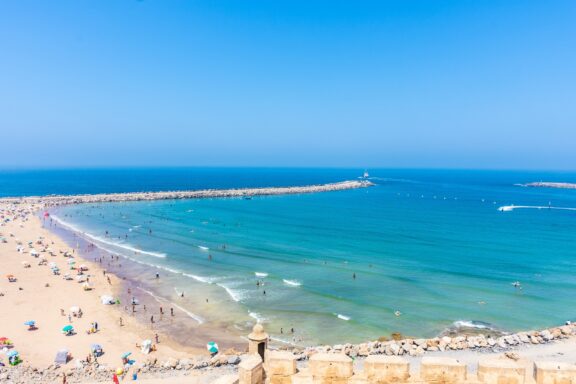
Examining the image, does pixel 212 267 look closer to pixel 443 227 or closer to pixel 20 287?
pixel 20 287

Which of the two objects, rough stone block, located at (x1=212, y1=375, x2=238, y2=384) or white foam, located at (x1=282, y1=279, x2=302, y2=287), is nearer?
rough stone block, located at (x1=212, y1=375, x2=238, y2=384)

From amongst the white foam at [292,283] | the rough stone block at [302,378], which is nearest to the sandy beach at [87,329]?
the white foam at [292,283]

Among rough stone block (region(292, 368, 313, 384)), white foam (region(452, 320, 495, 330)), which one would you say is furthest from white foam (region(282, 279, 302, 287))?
rough stone block (region(292, 368, 313, 384))

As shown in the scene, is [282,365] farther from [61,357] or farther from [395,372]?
Answer: [61,357]

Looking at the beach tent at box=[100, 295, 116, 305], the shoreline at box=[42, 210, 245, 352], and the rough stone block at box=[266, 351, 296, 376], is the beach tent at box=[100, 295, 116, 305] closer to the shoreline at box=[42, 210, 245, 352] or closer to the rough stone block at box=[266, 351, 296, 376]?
the shoreline at box=[42, 210, 245, 352]

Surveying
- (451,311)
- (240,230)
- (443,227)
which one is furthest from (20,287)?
(443,227)
